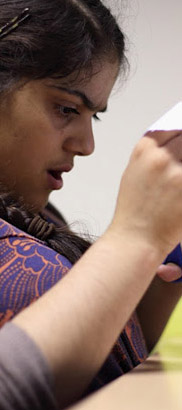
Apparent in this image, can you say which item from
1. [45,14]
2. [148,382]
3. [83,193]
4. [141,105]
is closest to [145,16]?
[141,105]

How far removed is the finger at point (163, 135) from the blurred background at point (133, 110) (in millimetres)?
1089

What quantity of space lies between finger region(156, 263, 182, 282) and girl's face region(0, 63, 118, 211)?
18 centimetres

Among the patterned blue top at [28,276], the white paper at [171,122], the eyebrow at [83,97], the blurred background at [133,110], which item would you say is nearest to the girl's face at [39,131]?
the eyebrow at [83,97]

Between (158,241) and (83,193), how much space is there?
1.13 meters

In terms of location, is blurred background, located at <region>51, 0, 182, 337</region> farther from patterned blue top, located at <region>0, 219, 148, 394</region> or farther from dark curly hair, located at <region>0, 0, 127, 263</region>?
patterned blue top, located at <region>0, 219, 148, 394</region>

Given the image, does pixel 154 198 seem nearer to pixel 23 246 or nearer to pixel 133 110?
pixel 23 246

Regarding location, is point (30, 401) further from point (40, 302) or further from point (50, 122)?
point (50, 122)

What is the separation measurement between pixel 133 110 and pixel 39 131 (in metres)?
0.85

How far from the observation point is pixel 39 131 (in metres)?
0.76

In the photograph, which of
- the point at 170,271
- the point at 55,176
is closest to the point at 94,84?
the point at 55,176

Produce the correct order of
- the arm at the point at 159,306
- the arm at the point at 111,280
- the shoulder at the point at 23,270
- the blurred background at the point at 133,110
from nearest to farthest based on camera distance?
1. the arm at the point at 111,280
2. the shoulder at the point at 23,270
3. the arm at the point at 159,306
4. the blurred background at the point at 133,110

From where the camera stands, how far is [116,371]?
2.01 ft

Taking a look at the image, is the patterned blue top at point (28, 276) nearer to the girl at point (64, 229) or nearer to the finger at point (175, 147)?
the girl at point (64, 229)

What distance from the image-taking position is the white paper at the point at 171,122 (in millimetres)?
467
